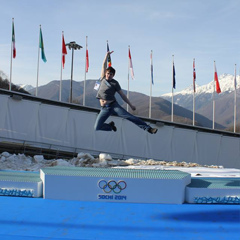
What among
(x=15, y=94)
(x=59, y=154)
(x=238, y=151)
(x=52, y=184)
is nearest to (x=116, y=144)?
(x=59, y=154)

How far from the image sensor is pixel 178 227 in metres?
6.05

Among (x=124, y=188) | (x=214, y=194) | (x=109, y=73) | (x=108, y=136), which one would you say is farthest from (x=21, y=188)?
(x=108, y=136)

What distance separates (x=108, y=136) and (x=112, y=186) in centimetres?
1839

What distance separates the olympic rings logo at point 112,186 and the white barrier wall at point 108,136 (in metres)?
17.5

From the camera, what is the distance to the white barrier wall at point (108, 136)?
2411 centimetres

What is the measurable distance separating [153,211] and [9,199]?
3.35m

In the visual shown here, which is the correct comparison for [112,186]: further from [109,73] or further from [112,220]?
[109,73]

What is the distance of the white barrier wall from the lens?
24109mm

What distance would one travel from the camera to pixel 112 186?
792 centimetres

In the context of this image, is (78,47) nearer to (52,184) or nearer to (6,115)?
(6,115)

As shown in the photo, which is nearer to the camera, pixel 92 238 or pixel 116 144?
pixel 92 238

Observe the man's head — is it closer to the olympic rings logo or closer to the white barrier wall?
the olympic rings logo

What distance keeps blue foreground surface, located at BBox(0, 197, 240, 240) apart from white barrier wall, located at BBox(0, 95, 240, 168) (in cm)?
1687

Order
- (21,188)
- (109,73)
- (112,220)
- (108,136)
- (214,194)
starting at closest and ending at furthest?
1. (112,220)
2. (214,194)
3. (21,188)
4. (109,73)
5. (108,136)
